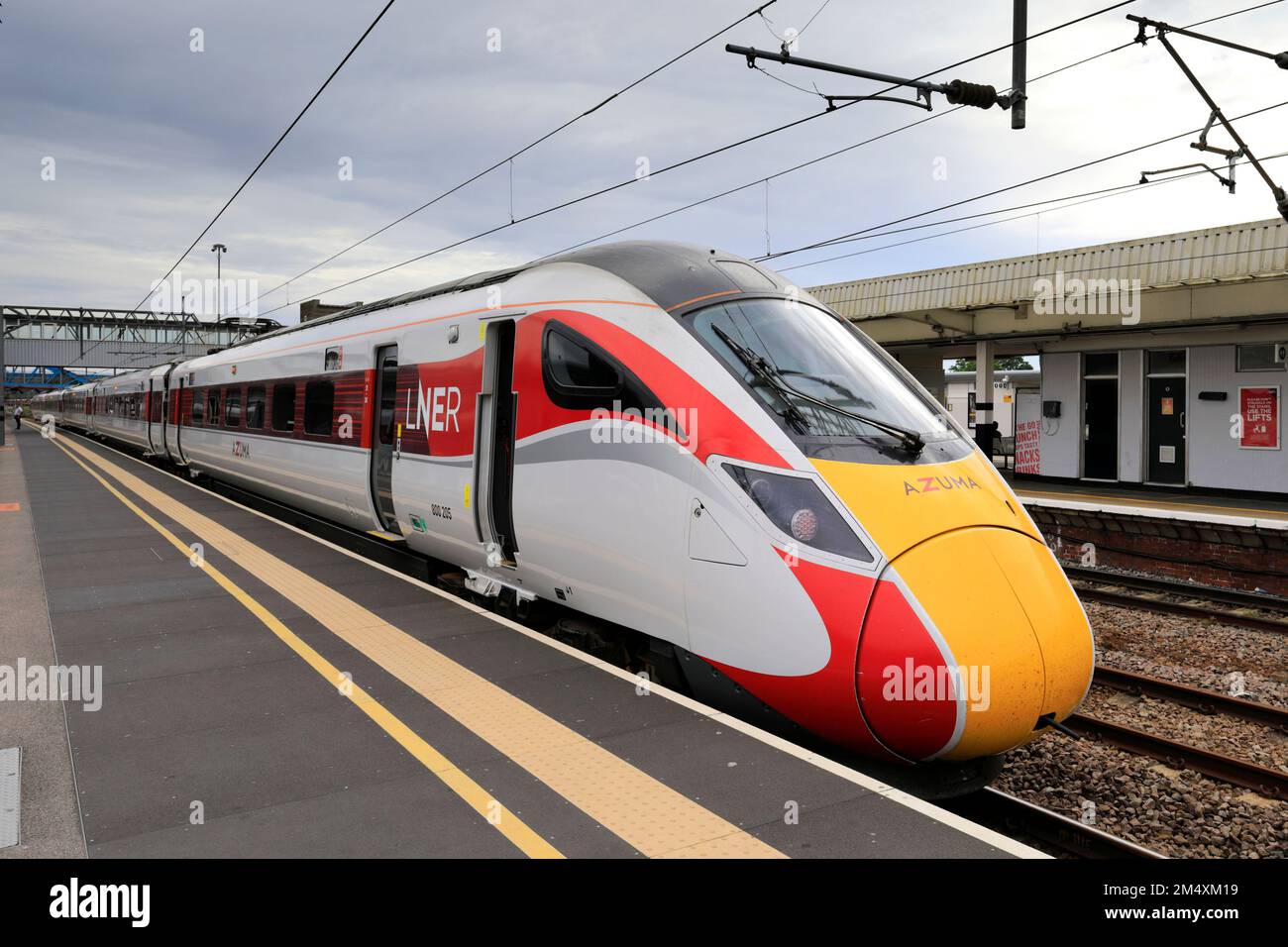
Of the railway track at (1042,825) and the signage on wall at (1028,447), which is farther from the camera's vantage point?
the signage on wall at (1028,447)

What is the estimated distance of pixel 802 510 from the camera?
4535 millimetres

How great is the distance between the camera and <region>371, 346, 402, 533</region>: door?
29.3ft

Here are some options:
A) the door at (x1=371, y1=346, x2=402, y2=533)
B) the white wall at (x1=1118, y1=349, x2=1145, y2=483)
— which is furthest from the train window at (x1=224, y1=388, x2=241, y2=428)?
the white wall at (x1=1118, y1=349, x2=1145, y2=483)

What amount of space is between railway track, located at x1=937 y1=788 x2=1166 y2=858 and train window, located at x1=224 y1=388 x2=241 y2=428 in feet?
44.7

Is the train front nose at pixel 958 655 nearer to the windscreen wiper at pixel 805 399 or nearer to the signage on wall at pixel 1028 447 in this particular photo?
the windscreen wiper at pixel 805 399

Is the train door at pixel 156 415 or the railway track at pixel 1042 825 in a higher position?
the train door at pixel 156 415

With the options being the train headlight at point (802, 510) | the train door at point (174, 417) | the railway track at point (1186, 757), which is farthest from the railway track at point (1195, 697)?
the train door at point (174, 417)

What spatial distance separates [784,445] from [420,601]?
3923 millimetres

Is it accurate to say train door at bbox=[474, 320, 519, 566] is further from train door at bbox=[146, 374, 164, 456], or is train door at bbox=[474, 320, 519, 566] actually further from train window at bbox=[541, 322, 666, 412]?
train door at bbox=[146, 374, 164, 456]

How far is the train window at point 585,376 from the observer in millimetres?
5434

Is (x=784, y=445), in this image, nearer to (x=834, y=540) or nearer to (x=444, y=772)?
(x=834, y=540)

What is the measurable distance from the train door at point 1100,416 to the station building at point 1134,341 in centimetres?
3

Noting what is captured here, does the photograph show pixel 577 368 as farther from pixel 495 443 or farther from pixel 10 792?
pixel 10 792
